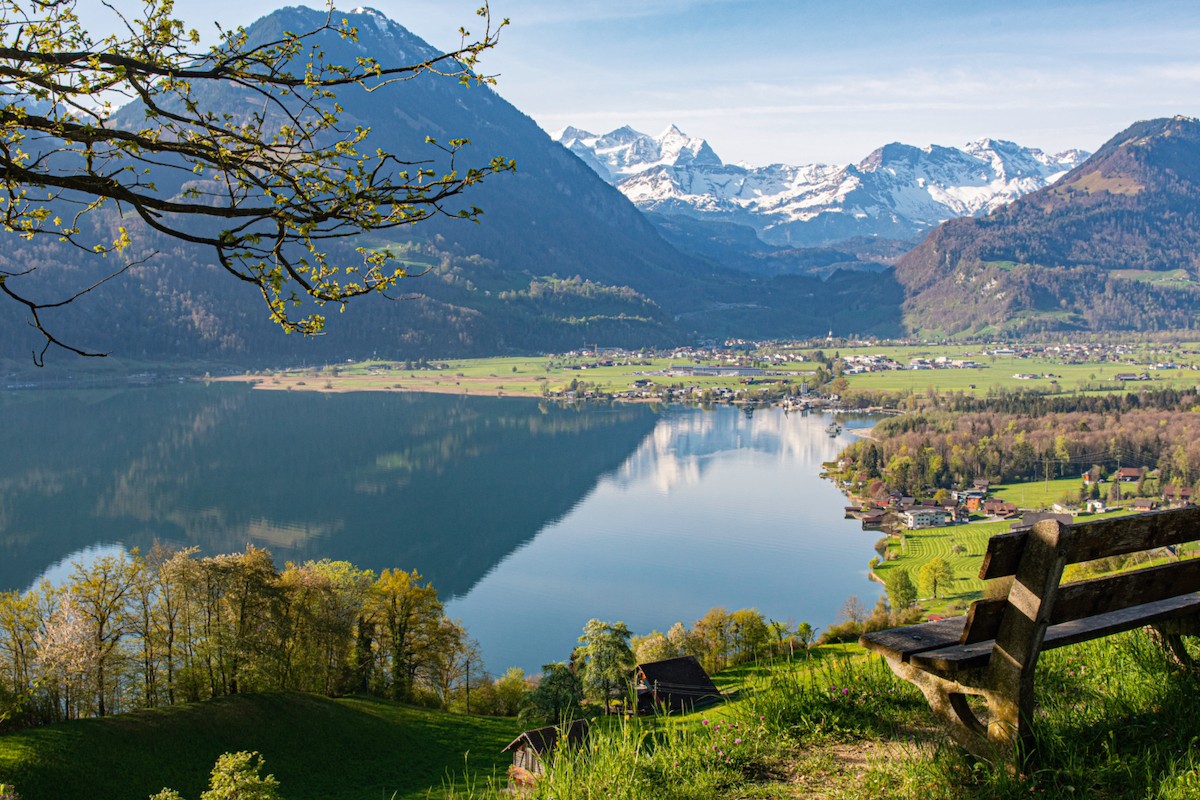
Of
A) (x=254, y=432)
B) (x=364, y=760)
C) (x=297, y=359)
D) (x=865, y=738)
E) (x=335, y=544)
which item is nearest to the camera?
(x=865, y=738)

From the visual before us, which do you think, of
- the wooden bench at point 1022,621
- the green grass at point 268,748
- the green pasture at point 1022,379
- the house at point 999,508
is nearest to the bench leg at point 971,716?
the wooden bench at point 1022,621

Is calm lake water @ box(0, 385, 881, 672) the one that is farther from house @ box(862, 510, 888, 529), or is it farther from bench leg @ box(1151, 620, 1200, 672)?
bench leg @ box(1151, 620, 1200, 672)

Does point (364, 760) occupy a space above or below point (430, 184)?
below

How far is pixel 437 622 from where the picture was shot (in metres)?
26.3

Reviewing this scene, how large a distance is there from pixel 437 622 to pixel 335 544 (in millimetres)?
20062

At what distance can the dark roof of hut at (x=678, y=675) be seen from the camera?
22125 mm

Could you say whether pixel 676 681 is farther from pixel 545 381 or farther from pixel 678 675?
pixel 545 381

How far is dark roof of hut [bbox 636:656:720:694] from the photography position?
22125 mm

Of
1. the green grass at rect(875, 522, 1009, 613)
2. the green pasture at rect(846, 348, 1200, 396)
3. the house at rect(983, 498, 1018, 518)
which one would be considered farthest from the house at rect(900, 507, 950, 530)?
the green pasture at rect(846, 348, 1200, 396)

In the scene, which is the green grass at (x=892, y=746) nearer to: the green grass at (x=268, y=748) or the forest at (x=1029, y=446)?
the green grass at (x=268, y=748)

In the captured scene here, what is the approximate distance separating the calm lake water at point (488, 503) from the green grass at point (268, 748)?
9.23 m

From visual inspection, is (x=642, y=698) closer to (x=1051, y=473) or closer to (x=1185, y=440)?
(x=1051, y=473)

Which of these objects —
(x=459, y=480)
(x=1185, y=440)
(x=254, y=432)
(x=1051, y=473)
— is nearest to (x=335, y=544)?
(x=459, y=480)

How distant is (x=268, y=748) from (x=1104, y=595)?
17610 millimetres
